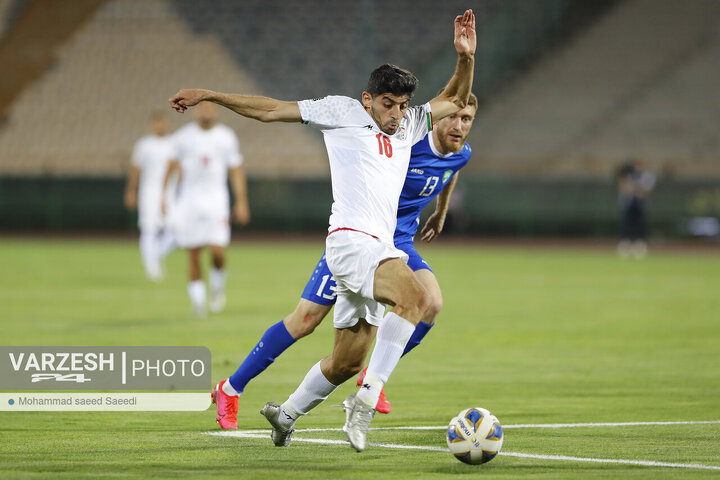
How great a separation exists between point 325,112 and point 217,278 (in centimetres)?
849

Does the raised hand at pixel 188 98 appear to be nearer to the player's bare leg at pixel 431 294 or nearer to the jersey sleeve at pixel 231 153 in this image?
the player's bare leg at pixel 431 294

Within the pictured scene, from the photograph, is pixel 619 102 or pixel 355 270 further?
pixel 619 102

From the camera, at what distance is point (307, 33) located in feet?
132

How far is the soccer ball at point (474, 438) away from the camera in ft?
20.6

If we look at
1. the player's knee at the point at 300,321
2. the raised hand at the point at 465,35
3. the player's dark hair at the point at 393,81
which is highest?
the raised hand at the point at 465,35

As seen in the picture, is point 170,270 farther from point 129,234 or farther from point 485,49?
point 485,49

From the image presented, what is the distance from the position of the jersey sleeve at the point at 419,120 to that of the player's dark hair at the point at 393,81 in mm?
387

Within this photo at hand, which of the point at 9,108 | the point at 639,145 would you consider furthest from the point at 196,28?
the point at 639,145

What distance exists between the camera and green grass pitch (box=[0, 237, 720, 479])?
6328 millimetres

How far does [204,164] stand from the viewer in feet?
48.4

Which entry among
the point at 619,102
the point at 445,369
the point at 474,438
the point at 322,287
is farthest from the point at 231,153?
the point at 619,102

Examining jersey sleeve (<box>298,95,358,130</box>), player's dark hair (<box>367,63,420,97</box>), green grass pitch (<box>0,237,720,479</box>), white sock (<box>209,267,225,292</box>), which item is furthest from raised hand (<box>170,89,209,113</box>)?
white sock (<box>209,267,225,292</box>)

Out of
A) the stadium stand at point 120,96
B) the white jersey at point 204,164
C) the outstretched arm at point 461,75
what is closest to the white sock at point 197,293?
the white jersey at point 204,164

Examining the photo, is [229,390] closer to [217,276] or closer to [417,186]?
[417,186]
